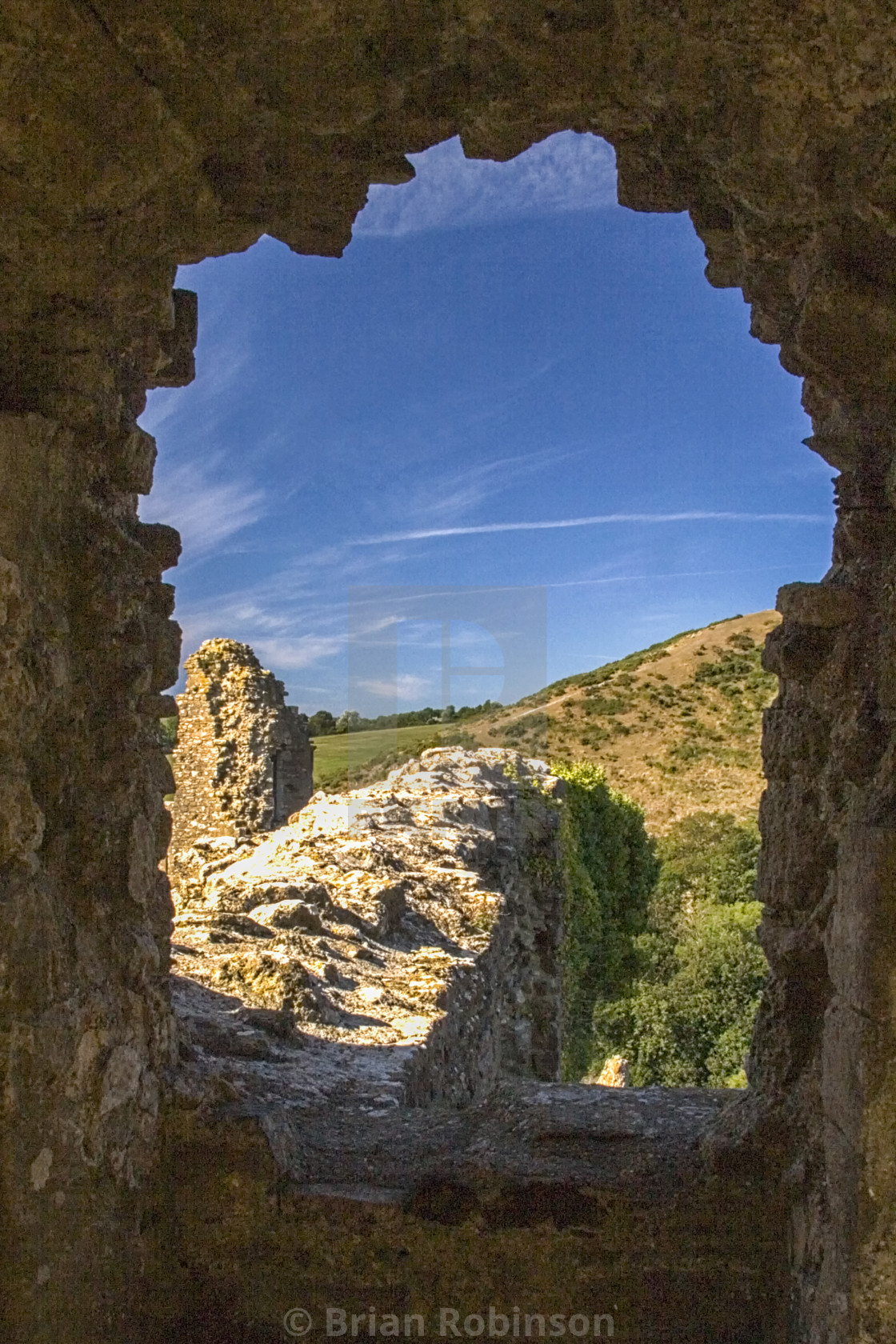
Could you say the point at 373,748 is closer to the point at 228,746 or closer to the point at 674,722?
the point at 228,746

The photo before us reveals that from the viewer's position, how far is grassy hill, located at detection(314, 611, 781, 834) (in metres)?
38.3

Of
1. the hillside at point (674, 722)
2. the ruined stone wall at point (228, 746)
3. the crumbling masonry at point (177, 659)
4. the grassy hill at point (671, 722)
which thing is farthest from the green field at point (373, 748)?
the crumbling masonry at point (177, 659)

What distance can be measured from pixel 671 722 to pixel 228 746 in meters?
33.4

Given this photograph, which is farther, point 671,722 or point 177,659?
point 671,722

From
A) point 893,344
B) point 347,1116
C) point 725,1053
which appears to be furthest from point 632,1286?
point 725,1053

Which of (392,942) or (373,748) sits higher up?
(373,748)

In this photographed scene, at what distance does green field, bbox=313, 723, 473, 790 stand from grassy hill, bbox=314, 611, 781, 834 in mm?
6568

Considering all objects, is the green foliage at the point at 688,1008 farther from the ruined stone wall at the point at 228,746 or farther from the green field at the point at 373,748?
the ruined stone wall at the point at 228,746

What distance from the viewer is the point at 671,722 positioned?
43.9 metres

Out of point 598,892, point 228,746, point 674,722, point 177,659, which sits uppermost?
point 674,722

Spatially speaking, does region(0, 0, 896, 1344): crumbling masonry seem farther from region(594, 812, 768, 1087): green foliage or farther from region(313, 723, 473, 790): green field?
region(594, 812, 768, 1087): green foliage

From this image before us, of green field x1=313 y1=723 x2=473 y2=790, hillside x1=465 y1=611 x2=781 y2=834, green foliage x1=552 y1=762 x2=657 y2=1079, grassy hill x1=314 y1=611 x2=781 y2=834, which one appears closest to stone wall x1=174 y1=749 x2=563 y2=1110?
green foliage x1=552 y1=762 x2=657 y2=1079

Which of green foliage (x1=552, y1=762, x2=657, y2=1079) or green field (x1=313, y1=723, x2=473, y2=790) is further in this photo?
green field (x1=313, y1=723, x2=473, y2=790)

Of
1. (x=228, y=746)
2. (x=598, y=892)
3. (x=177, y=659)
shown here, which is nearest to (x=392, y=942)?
(x=177, y=659)
